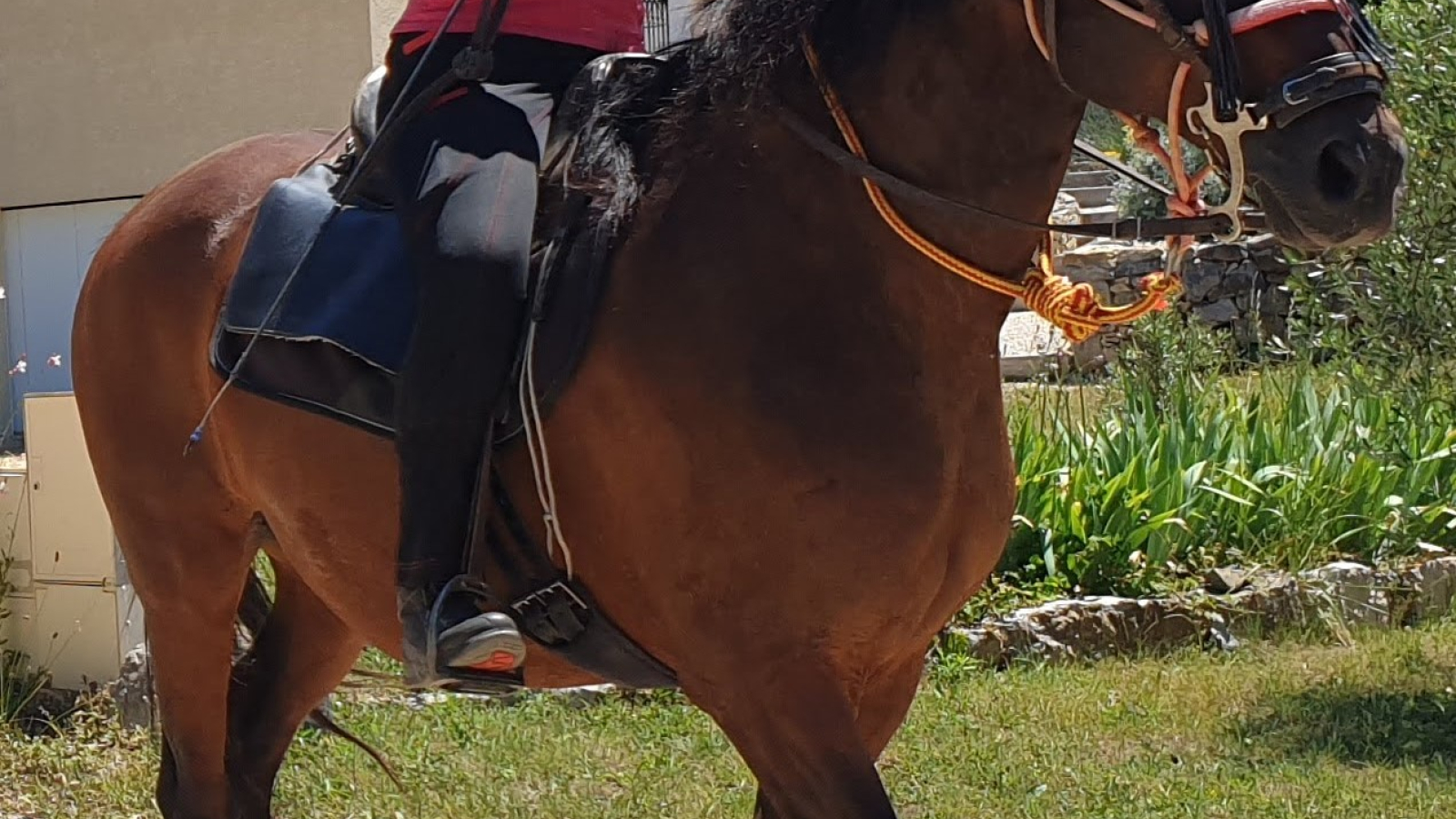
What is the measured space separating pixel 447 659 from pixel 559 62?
1286 millimetres

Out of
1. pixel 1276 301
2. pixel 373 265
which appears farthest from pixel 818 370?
pixel 1276 301

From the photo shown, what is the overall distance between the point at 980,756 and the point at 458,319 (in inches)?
138

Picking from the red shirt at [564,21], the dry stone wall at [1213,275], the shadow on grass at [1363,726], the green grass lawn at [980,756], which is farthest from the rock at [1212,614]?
the dry stone wall at [1213,275]

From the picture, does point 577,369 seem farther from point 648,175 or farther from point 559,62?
point 559,62

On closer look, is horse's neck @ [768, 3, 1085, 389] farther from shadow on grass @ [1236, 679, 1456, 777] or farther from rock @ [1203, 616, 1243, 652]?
rock @ [1203, 616, 1243, 652]

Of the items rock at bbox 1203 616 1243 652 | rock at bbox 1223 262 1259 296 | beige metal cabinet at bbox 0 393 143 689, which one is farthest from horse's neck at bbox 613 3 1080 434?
rock at bbox 1223 262 1259 296

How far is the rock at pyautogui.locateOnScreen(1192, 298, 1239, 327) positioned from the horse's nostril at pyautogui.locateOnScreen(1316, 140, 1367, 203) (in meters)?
16.2

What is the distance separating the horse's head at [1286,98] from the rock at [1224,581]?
5.89 m

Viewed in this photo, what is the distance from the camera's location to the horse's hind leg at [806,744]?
121 inches

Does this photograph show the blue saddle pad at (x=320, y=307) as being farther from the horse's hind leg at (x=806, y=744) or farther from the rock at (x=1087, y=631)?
the rock at (x=1087, y=631)

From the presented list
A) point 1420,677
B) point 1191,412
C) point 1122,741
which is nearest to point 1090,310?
A: point 1122,741

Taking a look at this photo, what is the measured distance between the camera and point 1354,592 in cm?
859

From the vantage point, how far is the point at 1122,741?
6613mm

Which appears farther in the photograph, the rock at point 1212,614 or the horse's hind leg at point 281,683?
the rock at point 1212,614
